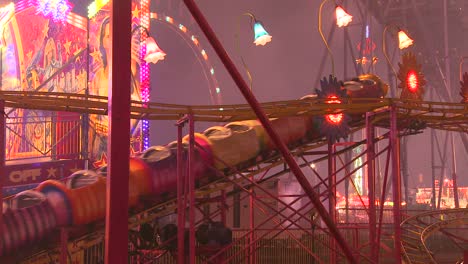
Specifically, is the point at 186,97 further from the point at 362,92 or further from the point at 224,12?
the point at 362,92

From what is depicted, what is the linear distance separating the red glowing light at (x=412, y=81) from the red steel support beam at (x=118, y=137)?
1102 cm

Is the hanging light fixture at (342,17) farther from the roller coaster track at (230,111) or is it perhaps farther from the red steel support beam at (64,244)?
the red steel support beam at (64,244)

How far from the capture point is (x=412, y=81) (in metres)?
13.7

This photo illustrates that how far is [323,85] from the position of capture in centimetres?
1372

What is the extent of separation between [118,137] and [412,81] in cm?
1138

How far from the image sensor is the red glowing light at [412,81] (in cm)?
1358

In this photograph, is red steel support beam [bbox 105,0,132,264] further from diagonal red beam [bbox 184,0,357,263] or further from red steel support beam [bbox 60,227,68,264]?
red steel support beam [bbox 60,227,68,264]

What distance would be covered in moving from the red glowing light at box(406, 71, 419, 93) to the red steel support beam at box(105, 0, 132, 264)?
1102 cm

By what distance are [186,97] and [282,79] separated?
918 cm

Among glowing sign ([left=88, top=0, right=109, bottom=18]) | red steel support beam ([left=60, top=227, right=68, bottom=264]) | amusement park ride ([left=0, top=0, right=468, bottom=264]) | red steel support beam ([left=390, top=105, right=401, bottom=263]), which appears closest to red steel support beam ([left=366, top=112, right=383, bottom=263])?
amusement park ride ([left=0, top=0, right=468, bottom=264])

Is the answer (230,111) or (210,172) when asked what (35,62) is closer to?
(210,172)

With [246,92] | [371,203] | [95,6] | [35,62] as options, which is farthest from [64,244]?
[95,6]

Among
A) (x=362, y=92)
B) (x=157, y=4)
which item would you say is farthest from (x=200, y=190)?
(x=157, y=4)

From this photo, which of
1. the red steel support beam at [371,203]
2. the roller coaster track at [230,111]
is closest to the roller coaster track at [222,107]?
the roller coaster track at [230,111]
